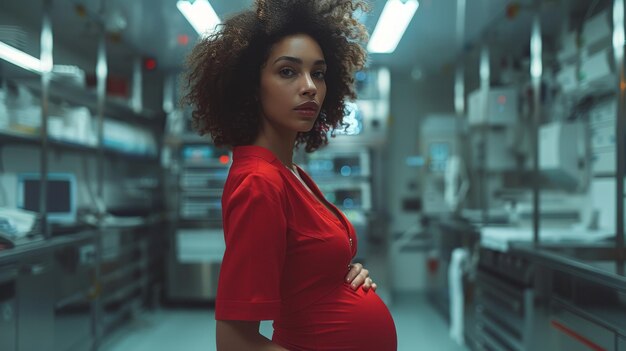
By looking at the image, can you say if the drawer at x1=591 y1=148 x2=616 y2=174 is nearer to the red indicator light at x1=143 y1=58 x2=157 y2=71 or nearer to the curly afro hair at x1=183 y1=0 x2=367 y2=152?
the curly afro hair at x1=183 y1=0 x2=367 y2=152

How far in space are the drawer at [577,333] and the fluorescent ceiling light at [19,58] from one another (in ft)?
9.70

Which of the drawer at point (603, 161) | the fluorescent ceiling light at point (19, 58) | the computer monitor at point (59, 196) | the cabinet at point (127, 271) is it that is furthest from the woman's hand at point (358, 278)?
the cabinet at point (127, 271)

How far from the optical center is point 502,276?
3215mm

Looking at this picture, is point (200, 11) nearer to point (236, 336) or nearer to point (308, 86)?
point (308, 86)

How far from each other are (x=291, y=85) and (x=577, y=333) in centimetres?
188

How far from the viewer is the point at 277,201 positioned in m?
0.91

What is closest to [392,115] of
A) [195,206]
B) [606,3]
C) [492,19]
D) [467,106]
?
[467,106]

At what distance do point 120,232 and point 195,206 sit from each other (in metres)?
1.15

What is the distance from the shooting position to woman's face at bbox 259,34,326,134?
106 cm

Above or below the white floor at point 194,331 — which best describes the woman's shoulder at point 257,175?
above

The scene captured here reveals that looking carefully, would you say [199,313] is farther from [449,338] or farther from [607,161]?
[607,161]

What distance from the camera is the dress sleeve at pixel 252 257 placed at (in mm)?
872

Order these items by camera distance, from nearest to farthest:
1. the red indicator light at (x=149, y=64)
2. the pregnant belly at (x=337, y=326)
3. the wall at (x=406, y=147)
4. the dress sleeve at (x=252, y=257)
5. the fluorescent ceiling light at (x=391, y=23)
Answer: the dress sleeve at (x=252, y=257) < the pregnant belly at (x=337, y=326) < the fluorescent ceiling light at (x=391, y=23) < the red indicator light at (x=149, y=64) < the wall at (x=406, y=147)

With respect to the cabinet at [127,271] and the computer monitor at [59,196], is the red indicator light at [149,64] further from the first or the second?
the computer monitor at [59,196]
